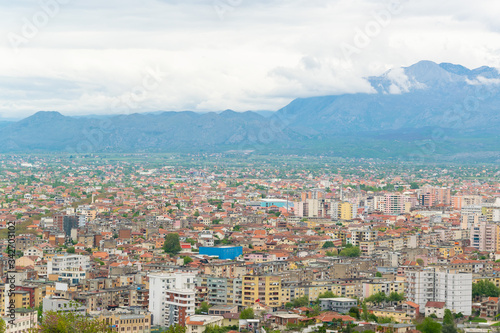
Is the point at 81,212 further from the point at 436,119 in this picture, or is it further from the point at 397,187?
the point at 436,119

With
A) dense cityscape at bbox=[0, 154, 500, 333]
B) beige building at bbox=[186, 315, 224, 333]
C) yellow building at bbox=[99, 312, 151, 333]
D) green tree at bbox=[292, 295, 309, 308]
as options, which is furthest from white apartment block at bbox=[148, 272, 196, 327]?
green tree at bbox=[292, 295, 309, 308]

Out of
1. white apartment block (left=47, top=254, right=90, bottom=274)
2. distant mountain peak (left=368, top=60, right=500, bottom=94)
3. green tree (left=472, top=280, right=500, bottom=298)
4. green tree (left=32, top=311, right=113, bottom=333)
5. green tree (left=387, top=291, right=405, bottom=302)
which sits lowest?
green tree (left=387, top=291, right=405, bottom=302)

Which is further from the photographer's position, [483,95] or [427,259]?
[483,95]

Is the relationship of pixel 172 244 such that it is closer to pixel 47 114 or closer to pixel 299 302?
pixel 299 302

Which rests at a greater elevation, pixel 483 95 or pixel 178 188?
pixel 483 95

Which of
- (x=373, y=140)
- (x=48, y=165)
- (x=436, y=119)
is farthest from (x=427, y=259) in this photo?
(x=436, y=119)

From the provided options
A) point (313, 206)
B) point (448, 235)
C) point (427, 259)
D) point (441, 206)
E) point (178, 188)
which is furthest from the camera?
point (178, 188)

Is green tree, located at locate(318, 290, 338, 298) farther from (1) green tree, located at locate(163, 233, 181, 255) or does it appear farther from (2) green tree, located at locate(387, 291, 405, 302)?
(1) green tree, located at locate(163, 233, 181, 255)
